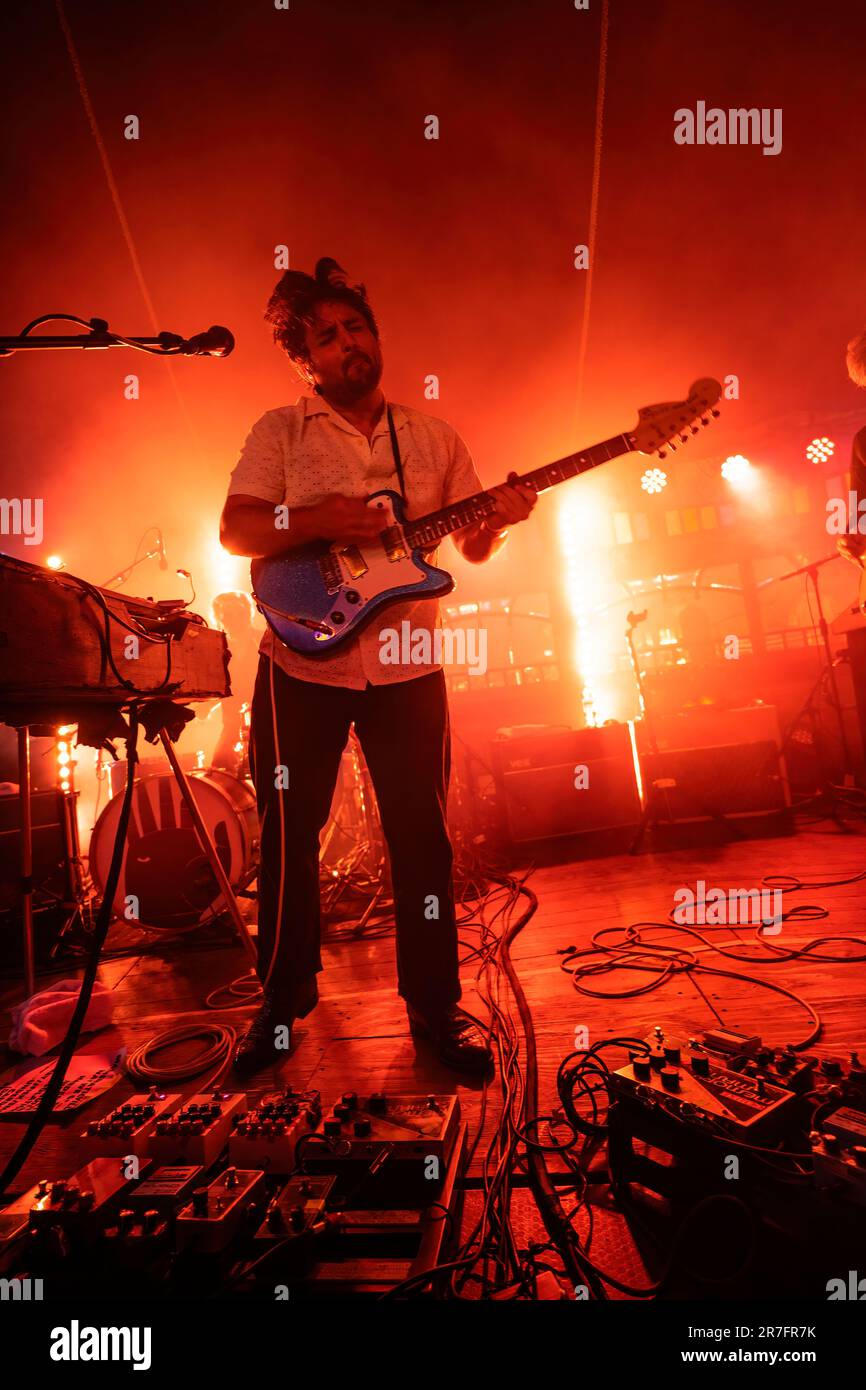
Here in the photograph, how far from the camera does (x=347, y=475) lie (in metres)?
2.09

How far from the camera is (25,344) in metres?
1.84

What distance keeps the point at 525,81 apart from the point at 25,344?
14.6 feet

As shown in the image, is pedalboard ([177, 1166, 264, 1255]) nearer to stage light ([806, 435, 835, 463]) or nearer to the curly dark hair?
the curly dark hair

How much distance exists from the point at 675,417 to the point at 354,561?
1382 mm

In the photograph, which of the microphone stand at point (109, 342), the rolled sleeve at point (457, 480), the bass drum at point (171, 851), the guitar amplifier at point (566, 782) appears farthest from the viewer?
the guitar amplifier at point (566, 782)

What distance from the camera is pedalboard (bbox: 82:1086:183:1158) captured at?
1348mm

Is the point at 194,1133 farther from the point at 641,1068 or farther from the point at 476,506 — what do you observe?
the point at 476,506

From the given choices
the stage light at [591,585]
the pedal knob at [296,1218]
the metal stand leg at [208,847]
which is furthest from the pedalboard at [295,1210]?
the stage light at [591,585]

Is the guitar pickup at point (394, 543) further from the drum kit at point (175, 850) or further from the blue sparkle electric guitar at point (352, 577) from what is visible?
the drum kit at point (175, 850)

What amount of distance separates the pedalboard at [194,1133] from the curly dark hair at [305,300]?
223 cm

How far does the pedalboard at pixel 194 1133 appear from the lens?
1288 millimetres

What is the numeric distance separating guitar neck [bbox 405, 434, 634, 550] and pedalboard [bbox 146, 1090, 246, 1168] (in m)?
1.60
